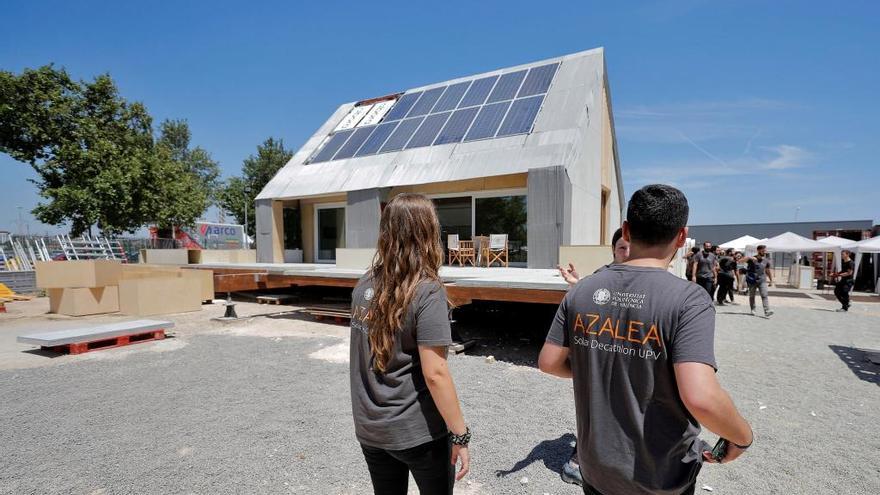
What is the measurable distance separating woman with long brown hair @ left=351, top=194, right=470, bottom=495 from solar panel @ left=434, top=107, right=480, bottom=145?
36.3 feet

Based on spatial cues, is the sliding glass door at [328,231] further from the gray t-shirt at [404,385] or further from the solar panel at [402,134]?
the gray t-shirt at [404,385]

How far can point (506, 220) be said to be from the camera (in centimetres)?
1133

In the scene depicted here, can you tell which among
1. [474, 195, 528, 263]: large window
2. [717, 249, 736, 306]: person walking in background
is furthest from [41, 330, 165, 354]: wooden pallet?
[717, 249, 736, 306]: person walking in background

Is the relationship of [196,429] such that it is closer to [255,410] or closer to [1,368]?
[255,410]

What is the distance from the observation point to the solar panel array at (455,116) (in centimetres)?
1228

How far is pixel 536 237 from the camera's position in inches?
390

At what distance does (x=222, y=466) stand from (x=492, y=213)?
9.36 m

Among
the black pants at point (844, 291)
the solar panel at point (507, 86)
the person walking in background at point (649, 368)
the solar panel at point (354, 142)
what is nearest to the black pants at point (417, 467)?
the person walking in background at point (649, 368)

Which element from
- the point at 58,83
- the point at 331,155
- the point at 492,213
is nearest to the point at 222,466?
the point at 492,213

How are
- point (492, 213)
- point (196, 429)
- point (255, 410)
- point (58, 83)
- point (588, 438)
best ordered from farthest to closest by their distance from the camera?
point (58, 83) → point (492, 213) → point (255, 410) → point (196, 429) → point (588, 438)

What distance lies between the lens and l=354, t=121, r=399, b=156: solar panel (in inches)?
553

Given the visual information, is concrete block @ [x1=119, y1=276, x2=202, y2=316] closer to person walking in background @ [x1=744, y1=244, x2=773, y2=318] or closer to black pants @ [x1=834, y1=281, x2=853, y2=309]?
person walking in background @ [x1=744, y1=244, x2=773, y2=318]

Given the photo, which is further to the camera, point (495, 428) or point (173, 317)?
point (173, 317)

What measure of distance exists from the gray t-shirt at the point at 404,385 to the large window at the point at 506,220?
374 inches
